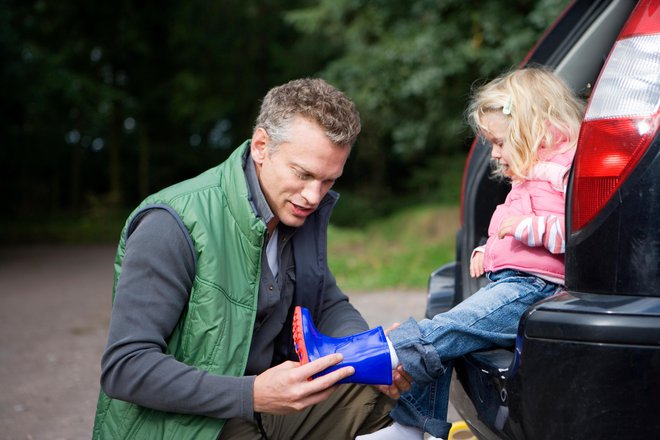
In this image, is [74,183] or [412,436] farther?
[74,183]

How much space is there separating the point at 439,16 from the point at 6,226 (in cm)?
1169

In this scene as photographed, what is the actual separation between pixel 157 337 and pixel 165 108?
20.8m

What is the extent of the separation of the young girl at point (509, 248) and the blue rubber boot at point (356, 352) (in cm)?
7

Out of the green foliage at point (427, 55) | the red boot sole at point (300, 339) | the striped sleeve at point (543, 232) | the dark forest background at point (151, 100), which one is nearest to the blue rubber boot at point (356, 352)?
the red boot sole at point (300, 339)

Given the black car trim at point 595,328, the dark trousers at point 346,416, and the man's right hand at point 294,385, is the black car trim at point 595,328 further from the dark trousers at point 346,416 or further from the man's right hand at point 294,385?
the dark trousers at point 346,416

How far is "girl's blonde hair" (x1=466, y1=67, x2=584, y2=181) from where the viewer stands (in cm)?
261

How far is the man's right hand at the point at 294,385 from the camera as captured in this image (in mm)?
2098

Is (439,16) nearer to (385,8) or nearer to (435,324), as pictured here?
(385,8)

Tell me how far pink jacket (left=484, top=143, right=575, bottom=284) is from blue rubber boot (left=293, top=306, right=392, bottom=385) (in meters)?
0.56

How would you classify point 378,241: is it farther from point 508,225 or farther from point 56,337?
point 508,225

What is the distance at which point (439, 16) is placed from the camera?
35.6 feet

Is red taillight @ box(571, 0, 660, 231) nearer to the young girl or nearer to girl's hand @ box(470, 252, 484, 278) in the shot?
the young girl

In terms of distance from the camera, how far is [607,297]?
1.85m

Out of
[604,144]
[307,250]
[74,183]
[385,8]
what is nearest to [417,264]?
[385,8]
